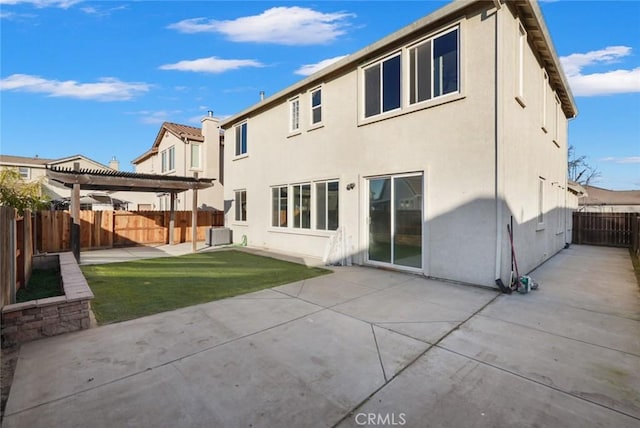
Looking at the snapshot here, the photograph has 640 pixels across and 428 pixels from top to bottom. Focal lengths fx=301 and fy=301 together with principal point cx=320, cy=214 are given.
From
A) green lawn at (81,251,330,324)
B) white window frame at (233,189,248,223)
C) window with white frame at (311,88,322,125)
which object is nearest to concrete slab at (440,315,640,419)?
green lawn at (81,251,330,324)

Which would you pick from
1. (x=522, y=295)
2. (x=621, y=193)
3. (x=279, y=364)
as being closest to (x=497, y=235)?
(x=522, y=295)

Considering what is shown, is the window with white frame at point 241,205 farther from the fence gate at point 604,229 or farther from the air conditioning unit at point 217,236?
A: the fence gate at point 604,229

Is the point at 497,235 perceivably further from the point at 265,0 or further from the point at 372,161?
the point at 265,0

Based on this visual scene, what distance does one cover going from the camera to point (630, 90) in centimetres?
2180

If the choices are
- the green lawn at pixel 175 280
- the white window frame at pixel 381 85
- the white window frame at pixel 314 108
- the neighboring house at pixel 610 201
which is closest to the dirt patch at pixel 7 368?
the green lawn at pixel 175 280

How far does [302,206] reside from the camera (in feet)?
39.2

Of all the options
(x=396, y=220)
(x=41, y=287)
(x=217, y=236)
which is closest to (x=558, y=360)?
(x=396, y=220)

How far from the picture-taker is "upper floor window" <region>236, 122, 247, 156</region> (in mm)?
15457

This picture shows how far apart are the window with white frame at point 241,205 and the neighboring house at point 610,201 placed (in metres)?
31.1

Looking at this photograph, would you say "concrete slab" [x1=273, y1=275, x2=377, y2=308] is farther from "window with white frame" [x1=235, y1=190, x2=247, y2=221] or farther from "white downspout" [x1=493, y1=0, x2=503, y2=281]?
"window with white frame" [x1=235, y1=190, x2=247, y2=221]

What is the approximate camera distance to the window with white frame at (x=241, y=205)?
50.8 feet

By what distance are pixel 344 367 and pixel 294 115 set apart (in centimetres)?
1091

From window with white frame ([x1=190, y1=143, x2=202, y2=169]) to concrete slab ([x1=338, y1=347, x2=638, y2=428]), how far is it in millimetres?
19785

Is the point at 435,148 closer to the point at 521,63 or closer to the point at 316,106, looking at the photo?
the point at 521,63
